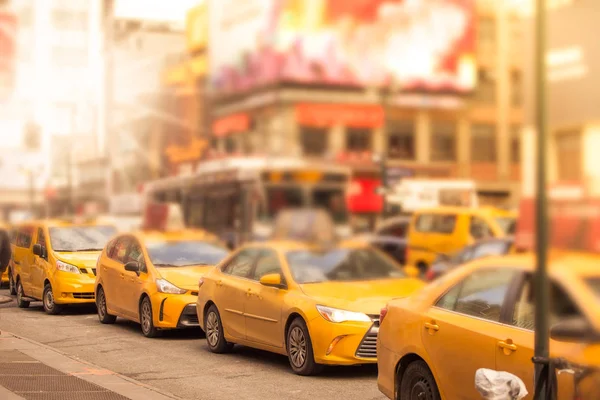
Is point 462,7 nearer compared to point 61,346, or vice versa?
point 61,346

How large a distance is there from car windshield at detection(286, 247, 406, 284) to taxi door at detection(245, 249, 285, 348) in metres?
0.21

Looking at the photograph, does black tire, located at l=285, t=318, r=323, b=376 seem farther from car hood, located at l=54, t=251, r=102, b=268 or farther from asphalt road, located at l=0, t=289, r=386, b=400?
car hood, located at l=54, t=251, r=102, b=268

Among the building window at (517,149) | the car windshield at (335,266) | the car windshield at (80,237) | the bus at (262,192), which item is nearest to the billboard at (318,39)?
the bus at (262,192)

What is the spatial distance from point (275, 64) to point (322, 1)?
38.7 inches

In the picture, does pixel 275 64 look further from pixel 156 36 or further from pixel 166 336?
pixel 156 36

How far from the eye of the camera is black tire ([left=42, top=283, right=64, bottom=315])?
1716cm

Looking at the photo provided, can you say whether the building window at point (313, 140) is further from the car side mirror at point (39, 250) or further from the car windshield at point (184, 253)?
the car side mirror at point (39, 250)

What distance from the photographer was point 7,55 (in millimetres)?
41594

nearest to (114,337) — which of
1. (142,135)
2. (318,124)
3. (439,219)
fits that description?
(318,124)

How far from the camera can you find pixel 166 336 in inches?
552

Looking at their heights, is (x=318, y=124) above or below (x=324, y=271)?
above

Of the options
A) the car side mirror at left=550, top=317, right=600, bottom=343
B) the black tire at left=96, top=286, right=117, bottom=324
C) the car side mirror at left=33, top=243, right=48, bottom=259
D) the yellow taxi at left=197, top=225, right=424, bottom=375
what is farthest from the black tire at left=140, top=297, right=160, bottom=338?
the car side mirror at left=550, top=317, right=600, bottom=343

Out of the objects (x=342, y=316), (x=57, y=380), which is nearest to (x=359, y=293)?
(x=342, y=316)

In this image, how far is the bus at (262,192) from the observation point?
443 inches
